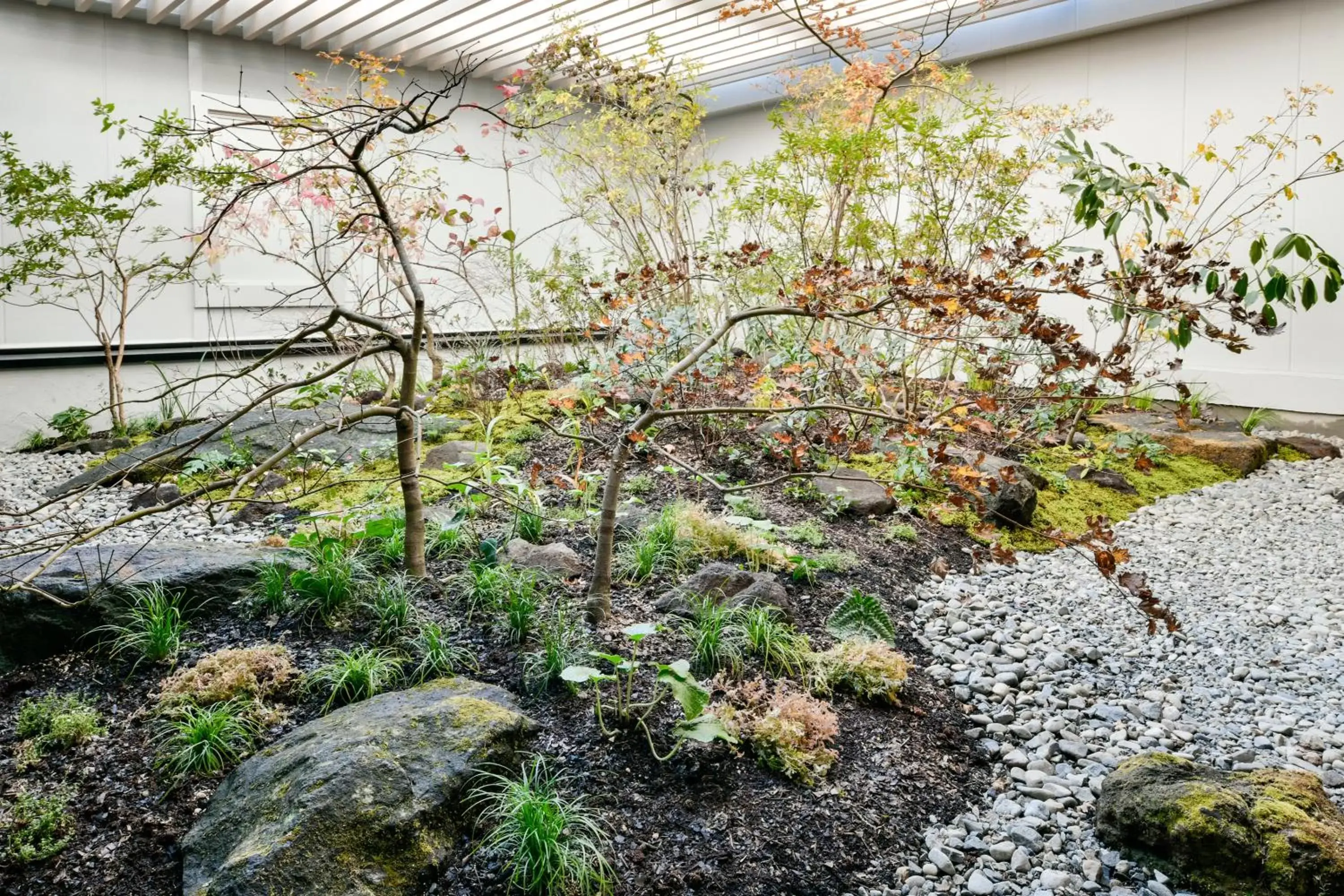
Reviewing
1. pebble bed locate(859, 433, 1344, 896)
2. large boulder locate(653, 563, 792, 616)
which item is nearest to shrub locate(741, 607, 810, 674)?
large boulder locate(653, 563, 792, 616)

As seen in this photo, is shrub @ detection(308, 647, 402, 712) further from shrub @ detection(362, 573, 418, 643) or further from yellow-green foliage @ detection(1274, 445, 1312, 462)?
yellow-green foliage @ detection(1274, 445, 1312, 462)

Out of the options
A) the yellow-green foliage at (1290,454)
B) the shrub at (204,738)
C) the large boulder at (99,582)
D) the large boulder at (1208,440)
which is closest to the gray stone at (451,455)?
the large boulder at (99,582)

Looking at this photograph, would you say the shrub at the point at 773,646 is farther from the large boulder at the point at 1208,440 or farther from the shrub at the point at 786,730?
the large boulder at the point at 1208,440

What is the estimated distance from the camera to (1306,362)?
22.9ft

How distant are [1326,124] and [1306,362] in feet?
6.02

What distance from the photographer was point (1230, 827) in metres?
2.11

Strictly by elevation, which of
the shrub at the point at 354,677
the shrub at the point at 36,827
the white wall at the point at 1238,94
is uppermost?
the white wall at the point at 1238,94

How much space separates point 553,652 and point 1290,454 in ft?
20.3

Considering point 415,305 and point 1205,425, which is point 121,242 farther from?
point 1205,425

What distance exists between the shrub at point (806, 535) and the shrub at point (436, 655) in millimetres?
1741

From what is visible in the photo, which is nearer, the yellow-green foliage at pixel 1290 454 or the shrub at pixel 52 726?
the shrub at pixel 52 726

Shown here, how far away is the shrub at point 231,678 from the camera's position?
8.32ft

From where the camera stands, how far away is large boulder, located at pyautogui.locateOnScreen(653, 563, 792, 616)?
127 inches

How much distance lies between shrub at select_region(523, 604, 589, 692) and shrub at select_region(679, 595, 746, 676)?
1.21ft
